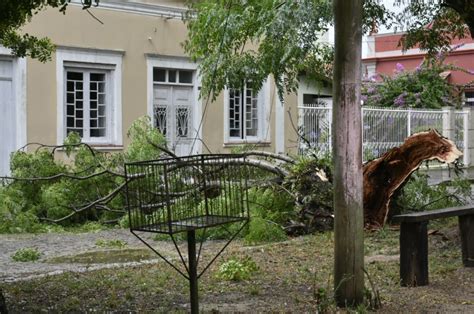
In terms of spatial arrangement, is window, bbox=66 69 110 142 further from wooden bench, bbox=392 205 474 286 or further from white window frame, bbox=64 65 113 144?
wooden bench, bbox=392 205 474 286

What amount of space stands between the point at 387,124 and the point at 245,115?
4.86 metres

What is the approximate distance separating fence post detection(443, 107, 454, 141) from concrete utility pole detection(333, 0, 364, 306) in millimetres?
19719

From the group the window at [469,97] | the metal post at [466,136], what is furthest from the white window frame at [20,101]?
the window at [469,97]

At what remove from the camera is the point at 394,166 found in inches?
444

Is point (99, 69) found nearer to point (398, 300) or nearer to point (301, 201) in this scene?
point (301, 201)

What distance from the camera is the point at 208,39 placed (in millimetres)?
13203

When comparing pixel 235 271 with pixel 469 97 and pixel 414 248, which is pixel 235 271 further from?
pixel 469 97

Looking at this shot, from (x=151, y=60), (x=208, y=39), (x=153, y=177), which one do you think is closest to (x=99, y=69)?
(x=151, y=60)

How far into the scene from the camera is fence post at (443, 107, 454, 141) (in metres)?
25.0

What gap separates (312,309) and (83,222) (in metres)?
7.85

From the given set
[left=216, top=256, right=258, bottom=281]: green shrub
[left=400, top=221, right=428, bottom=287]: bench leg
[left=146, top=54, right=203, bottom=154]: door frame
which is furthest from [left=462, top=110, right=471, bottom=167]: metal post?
[left=216, top=256, right=258, bottom=281]: green shrub

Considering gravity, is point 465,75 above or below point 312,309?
above

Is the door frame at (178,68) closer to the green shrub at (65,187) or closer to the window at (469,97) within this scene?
the green shrub at (65,187)

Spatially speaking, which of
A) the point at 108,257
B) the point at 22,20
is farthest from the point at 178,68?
the point at 22,20
